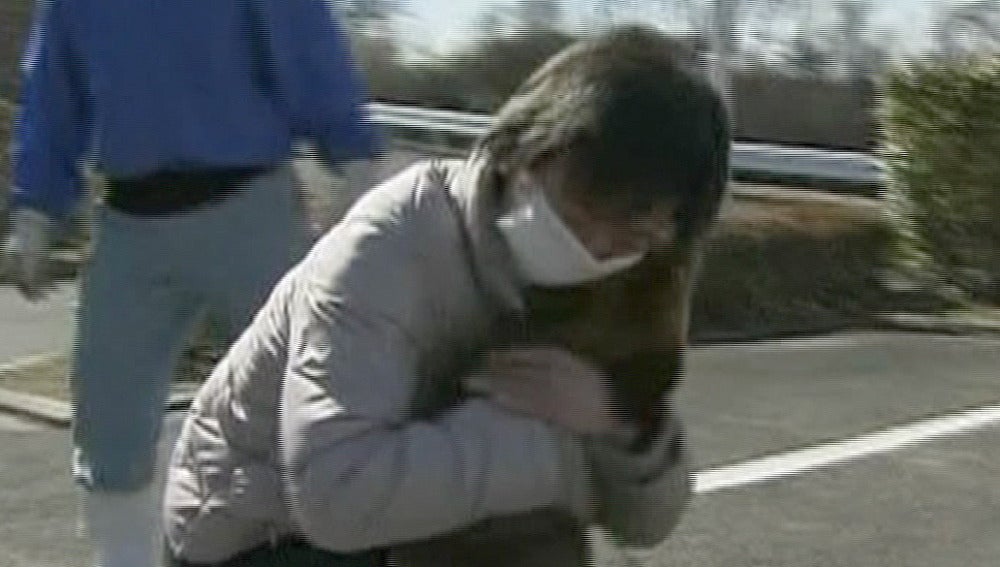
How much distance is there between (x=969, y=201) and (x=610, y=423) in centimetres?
1183

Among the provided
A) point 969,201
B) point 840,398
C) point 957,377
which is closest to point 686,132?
point 840,398

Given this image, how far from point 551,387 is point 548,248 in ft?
0.50

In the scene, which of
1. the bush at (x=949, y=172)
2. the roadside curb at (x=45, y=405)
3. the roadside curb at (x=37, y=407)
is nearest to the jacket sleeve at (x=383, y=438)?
the roadside curb at (x=45, y=405)

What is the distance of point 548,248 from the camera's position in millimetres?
2143

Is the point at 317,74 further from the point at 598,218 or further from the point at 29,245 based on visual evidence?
the point at 598,218

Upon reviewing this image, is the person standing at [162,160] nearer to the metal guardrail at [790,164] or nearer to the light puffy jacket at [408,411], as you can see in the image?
the light puffy jacket at [408,411]

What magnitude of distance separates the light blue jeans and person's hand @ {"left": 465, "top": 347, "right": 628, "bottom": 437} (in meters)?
1.95

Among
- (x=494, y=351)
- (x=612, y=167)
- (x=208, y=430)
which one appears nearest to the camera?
(x=612, y=167)

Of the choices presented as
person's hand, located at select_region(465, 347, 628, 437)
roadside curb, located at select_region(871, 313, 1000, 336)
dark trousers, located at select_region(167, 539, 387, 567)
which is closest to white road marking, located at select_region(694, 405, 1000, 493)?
roadside curb, located at select_region(871, 313, 1000, 336)

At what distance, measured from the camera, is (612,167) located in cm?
209

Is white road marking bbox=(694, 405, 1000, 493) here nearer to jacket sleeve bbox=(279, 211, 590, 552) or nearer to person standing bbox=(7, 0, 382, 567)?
person standing bbox=(7, 0, 382, 567)

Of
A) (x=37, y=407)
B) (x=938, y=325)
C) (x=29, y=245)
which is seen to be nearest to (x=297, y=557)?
(x=29, y=245)

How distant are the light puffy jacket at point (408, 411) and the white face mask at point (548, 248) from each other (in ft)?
0.14

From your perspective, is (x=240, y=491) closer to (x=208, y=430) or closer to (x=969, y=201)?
(x=208, y=430)
